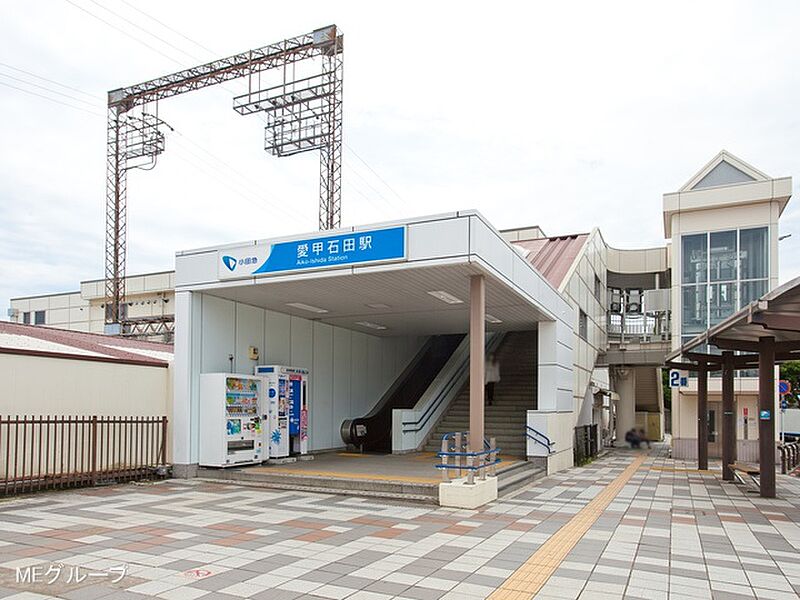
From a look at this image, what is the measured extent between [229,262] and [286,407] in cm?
348

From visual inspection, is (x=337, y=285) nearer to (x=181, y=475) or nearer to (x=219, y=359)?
(x=219, y=359)

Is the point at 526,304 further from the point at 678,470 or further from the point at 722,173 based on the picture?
the point at 722,173

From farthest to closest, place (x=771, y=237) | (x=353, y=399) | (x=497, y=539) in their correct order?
(x=771, y=237) < (x=353, y=399) < (x=497, y=539)

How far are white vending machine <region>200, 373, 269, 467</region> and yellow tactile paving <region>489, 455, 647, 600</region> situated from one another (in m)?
6.26

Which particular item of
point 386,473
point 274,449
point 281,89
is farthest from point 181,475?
point 281,89

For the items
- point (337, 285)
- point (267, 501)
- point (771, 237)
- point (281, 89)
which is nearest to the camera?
point (267, 501)

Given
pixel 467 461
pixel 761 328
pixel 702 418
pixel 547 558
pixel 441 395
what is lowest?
pixel 547 558

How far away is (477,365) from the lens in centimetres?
1056

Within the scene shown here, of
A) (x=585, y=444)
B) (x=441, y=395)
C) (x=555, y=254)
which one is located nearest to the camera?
(x=441, y=395)

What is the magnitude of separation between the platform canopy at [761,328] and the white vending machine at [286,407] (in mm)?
8229

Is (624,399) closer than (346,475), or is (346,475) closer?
(346,475)

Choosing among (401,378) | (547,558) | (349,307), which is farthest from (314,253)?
(401,378)

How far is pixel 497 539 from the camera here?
7.88 meters

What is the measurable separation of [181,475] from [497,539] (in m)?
6.88
